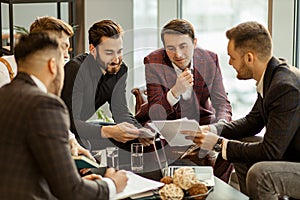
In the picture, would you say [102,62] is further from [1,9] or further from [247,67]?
[1,9]

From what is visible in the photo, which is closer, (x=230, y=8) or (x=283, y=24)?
(x=283, y=24)

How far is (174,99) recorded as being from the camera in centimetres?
375

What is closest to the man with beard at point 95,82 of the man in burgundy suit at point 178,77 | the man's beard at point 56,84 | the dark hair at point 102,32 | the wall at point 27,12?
the dark hair at point 102,32

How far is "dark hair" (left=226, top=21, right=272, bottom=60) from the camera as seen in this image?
3.09 meters

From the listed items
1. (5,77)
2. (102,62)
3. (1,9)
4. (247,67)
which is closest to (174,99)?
(102,62)

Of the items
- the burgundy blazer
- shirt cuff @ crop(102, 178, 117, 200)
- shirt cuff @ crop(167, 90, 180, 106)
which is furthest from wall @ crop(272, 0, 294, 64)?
shirt cuff @ crop(102, 178, 117, 200)

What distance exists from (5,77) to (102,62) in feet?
2.01

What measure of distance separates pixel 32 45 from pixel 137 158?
1157 millimetres

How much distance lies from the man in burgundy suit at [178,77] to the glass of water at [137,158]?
0.70 meters

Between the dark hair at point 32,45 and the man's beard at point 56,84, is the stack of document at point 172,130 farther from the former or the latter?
the dark hair at point 32,45

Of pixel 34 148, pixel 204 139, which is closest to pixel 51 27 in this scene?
pixel 204 139

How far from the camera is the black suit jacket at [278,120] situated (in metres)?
2.93

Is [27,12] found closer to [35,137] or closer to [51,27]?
[51,27]

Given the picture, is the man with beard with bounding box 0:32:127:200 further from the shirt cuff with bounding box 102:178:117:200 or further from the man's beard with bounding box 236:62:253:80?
the man's beard with bounding box 236:62:253:80
